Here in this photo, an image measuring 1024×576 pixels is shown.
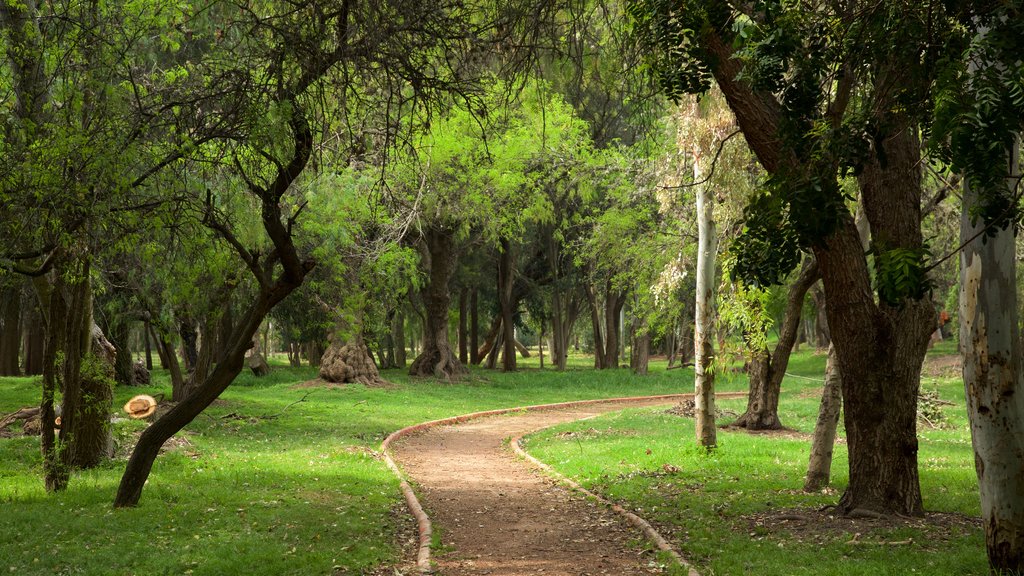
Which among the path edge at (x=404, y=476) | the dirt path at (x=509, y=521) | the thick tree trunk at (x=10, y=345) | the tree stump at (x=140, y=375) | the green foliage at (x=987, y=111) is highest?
the green foliage at (x=987, y=111)

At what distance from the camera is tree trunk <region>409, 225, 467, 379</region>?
35.8 m

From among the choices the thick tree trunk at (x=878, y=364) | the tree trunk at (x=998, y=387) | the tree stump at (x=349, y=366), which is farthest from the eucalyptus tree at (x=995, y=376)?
the tree stump at (x=349, y=366)

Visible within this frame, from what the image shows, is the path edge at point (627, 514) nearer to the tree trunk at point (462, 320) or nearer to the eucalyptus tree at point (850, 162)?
the eucalyptus tree at point (850, 162)

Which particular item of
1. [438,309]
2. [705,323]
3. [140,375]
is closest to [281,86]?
[705,323]

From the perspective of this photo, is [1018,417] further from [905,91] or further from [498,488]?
[498,488]

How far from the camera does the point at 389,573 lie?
7.93 metres

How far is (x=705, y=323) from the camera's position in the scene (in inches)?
587

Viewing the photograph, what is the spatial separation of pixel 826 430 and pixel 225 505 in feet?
24.1

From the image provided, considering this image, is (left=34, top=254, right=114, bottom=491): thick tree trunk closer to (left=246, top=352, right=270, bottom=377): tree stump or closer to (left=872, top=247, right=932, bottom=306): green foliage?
(left=872, top=247, right=932, bottom=306): green foliage

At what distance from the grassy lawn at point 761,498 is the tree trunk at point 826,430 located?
0.89 ft

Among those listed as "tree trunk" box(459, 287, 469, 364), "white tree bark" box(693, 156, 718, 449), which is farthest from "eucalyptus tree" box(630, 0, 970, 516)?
"tree trunk" box(459, 287, 469, 364)

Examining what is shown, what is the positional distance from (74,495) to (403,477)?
450 centimetres

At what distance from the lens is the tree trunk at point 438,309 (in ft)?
117

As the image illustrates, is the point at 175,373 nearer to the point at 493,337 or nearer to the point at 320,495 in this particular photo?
the point at 320,495
